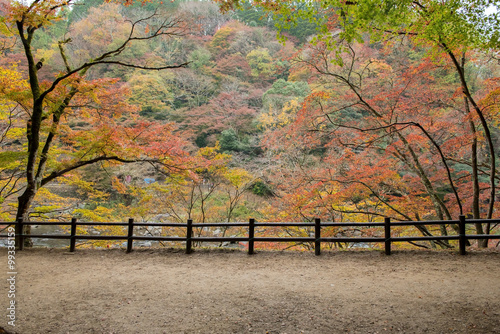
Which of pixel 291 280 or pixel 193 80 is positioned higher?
pixel 193 80

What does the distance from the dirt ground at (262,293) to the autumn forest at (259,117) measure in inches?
108

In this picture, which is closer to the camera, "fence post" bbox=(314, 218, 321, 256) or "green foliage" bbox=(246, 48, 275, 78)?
"fence post" bbox=(314, 218, 321, 256)

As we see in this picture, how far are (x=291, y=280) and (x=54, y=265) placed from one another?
197 inches

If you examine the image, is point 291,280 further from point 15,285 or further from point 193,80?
point 193,80

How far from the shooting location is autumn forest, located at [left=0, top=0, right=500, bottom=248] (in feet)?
21.2

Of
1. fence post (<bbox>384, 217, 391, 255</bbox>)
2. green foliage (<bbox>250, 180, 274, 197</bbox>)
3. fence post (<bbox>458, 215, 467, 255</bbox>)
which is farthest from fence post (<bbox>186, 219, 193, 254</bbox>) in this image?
green foliage (<bbox>250, 180, 274, 197</bbox>)

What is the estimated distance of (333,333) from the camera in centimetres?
336

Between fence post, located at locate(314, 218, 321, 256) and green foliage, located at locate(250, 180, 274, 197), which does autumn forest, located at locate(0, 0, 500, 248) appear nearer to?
green foliage, located at locate(250, 180, 274, 197)

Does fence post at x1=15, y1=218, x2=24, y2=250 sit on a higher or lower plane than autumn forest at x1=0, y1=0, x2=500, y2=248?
lower

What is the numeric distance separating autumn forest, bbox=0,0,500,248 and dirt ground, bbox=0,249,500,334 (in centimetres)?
275

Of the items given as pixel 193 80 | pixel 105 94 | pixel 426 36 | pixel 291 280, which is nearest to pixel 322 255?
pixel 291 280

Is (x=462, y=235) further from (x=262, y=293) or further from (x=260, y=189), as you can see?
(x=260, y=189)

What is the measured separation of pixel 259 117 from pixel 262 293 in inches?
617

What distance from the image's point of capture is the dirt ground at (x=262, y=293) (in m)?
3.56
